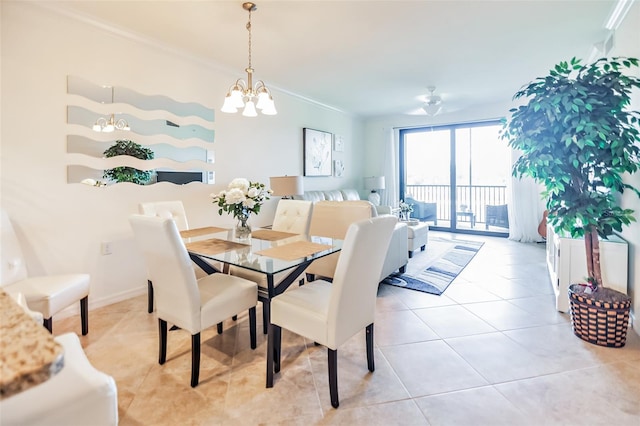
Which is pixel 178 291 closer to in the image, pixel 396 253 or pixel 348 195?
pixel 396 253

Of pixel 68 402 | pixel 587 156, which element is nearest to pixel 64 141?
pixel 68 402

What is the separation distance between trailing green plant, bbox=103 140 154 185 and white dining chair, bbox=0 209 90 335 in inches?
33.3

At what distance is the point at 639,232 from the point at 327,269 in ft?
8.08

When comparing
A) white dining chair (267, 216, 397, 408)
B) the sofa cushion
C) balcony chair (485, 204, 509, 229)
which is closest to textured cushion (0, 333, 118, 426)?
white dining chair (267, 216, 397, 408)

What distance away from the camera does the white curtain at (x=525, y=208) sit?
5.66m

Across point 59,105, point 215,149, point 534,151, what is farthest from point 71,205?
point 534,151

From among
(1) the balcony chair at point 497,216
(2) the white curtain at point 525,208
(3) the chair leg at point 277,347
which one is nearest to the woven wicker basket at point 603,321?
(3) the chair leg at point 277,347

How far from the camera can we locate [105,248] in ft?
9.59

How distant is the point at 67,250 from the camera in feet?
8.86

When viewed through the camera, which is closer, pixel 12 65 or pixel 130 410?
pixel 130 410

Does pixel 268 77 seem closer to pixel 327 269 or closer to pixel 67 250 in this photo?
pixel 327 269

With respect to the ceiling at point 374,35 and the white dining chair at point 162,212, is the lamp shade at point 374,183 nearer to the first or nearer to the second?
the ceiling at point 374,35

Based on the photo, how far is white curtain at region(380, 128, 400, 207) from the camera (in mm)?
7020

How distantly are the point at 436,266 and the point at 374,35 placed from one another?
9.45 feet
